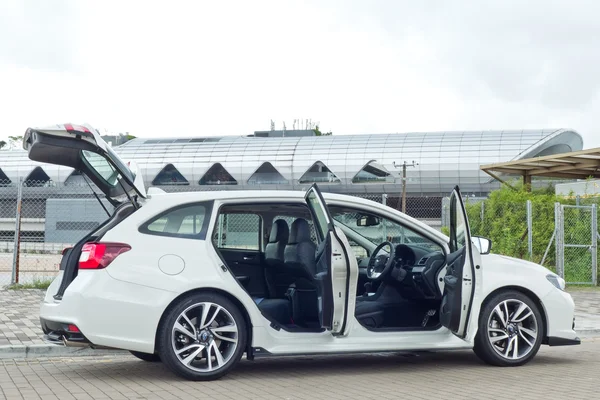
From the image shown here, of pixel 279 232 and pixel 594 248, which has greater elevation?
pixel 279 232

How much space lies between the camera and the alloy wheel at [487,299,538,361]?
744 cm

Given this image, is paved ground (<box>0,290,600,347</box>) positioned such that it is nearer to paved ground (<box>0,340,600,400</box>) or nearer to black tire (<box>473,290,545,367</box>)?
paved ground (<box>0,340,600,400</box>)

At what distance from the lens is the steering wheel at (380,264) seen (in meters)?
7.44

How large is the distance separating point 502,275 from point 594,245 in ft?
38.1

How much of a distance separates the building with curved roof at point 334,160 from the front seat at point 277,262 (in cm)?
6702

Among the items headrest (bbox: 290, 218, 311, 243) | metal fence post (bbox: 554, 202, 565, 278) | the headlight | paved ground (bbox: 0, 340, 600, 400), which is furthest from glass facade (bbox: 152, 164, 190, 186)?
headrest (bbox: 290, 218, 311, 243)

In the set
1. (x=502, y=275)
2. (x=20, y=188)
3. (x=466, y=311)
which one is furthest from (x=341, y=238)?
(x=20, y=188)

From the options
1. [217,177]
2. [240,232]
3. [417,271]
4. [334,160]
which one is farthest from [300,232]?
[217,177]

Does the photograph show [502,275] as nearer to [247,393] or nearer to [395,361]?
[395,361]

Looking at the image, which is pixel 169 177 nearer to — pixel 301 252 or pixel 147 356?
pixel 147 356

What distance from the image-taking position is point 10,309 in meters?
11.7

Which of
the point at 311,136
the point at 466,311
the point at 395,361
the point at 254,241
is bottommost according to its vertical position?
the point at 395,361

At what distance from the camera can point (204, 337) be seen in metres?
6.59

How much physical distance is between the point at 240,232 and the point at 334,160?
7298 cm
